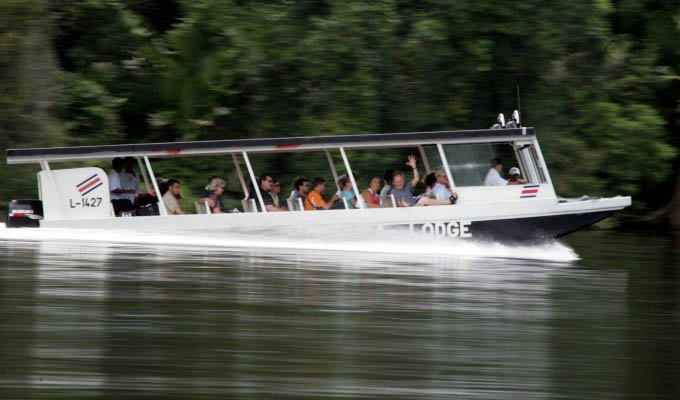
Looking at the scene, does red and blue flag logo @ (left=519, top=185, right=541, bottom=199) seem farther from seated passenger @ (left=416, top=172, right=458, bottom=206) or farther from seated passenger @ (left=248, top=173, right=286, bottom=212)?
seated passenger @ (left=248, top=173, right=286, bottom=212)

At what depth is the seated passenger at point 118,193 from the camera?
54.0 feet

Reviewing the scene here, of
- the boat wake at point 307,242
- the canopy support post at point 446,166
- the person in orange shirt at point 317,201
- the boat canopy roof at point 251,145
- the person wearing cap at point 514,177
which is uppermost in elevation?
the boat canopy roof at point 251,145

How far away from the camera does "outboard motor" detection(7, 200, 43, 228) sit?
1641 cm

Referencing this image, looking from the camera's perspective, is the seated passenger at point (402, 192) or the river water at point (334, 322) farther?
the seated passenger at point (402, 192)

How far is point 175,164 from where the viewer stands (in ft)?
80.0

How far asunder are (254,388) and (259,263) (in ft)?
22.8

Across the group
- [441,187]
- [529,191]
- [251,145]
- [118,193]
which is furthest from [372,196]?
[118,193]

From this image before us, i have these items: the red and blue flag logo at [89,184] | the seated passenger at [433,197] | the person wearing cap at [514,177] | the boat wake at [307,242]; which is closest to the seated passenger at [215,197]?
the boat wake at [307,242]

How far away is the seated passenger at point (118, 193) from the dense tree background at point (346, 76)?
568cm

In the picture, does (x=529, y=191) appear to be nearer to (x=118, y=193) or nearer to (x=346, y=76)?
(x=118, y=193)

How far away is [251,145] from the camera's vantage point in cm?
1592

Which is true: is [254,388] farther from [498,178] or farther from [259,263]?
[498,178]

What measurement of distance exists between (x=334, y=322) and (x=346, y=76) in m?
14.2

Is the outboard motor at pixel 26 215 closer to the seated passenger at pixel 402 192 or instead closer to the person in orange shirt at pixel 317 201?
the person in orange shirt at pixel 317 201
